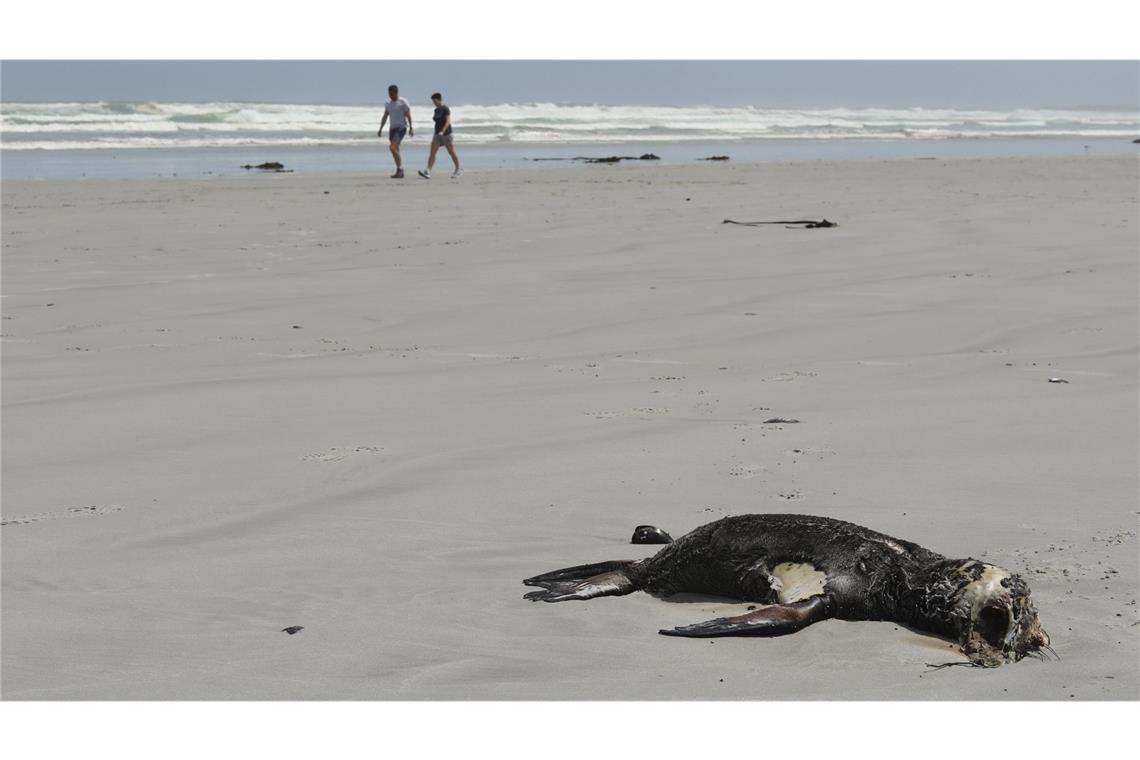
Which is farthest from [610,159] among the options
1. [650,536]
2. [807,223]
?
[650,536]

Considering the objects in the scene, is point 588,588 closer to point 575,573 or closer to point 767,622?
point 575,573

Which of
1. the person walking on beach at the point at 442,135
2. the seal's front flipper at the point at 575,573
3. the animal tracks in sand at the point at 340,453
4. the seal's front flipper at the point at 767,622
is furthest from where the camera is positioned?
the person walking on beach at the point at 442,135

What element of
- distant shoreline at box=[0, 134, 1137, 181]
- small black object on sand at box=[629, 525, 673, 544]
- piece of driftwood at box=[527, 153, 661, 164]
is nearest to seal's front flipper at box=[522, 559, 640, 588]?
small black object on sand at box=[629, 525, 673, 544]

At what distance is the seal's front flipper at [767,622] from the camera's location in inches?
129

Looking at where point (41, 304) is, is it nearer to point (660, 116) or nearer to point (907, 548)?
point (907, 548)

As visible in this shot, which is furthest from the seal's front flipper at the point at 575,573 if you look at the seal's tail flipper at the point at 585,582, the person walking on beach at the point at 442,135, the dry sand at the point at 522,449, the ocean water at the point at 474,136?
the ocean water at the point at 474,136

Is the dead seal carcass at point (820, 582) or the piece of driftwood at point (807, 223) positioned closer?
the dead seal carcass at point (820, 582)

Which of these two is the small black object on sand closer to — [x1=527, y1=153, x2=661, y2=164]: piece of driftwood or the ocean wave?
[x1=527, y1=153, x2=661, y2=164]: piece of driftwood

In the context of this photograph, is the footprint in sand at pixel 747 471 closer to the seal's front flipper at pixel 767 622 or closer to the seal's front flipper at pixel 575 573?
the seal's front flipper at pixel 575 573

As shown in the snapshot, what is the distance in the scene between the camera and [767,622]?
130 inches

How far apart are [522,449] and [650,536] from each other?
116cm

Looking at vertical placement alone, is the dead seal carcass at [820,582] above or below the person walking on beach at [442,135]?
below

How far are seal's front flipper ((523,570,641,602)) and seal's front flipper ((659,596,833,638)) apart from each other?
0.26 m

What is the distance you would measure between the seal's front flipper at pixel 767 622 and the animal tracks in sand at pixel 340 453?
75.7 inches
